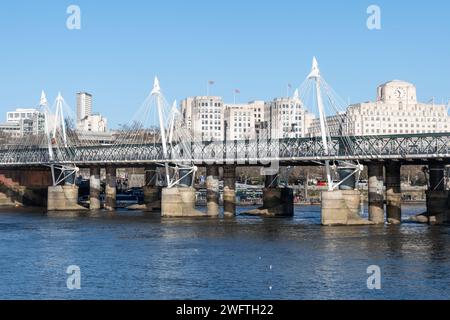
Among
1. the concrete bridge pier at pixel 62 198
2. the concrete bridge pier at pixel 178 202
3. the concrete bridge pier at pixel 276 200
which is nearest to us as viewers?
the concrete bridge pier at pixel 178 202

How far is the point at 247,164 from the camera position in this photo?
137 metres

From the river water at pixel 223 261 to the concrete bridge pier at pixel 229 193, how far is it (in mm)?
26419

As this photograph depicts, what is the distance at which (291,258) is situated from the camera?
73.5m

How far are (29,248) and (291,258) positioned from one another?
26199 mm

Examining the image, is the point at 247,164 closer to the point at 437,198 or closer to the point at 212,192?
the point at 212,192

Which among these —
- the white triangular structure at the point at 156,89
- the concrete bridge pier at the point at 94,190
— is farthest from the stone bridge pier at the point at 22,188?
the white triangular structure at the point at 156,89

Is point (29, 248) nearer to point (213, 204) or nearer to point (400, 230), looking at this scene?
point (400, 230)

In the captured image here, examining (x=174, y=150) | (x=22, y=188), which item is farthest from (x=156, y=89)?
(x=22, y=188)

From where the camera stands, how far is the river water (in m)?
56.6

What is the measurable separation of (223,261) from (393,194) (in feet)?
153

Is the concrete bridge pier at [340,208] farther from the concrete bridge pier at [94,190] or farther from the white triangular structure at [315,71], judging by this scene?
the concrete bridge pier at [94,190]

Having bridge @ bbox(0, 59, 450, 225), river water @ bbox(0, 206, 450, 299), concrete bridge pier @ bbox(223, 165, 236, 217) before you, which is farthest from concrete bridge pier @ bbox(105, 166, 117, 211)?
river water @ bbox(0, 206, 450, 299)

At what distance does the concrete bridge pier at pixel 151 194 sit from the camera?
538 ft

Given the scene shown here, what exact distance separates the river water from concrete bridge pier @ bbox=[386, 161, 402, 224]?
2.13 m
